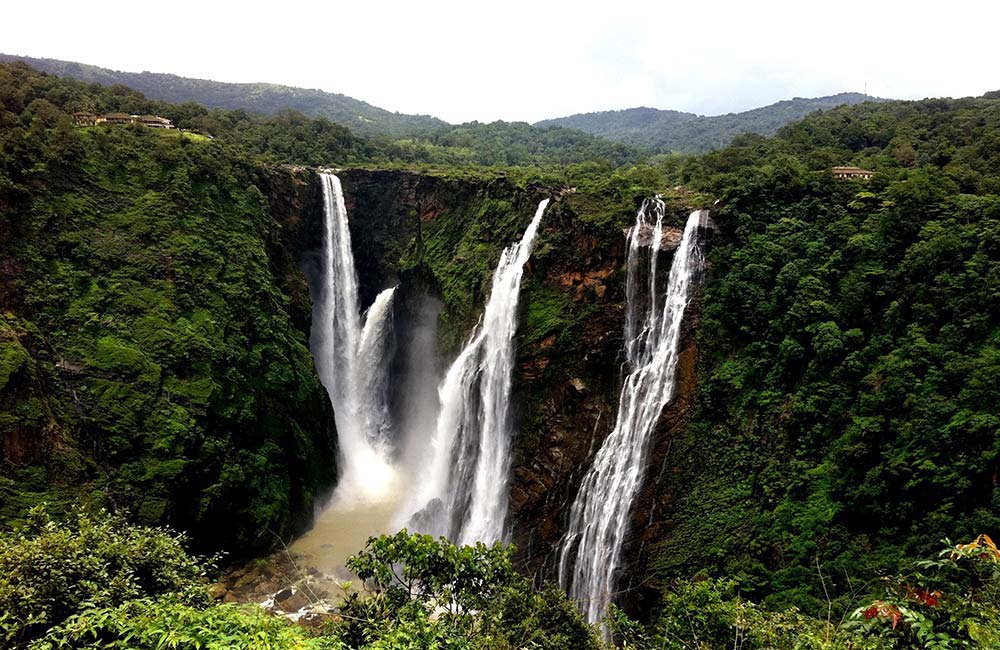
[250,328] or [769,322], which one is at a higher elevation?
[769,322]

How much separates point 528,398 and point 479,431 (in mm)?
2911

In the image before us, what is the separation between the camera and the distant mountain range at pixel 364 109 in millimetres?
106062

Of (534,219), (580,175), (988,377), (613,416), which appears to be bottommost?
(613,416)

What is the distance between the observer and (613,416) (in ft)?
66.9

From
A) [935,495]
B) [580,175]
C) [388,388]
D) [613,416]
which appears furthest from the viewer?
[388,388]

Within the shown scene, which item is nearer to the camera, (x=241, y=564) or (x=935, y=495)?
(x=935, y=495)

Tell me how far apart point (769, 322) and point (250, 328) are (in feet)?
68.6

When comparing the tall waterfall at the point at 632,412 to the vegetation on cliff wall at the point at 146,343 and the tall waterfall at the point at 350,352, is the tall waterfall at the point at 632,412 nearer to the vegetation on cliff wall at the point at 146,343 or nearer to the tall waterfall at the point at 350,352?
the vegetation on cliff wall at the point at 146,343

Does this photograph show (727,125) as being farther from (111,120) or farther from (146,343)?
(146,343)

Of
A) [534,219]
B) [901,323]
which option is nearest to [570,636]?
[901,323]

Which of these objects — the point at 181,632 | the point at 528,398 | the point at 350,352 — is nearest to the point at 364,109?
the point at 350,352

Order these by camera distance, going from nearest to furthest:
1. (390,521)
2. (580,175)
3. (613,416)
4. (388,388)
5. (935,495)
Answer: (935,495), (613,416), (390,521), (580,175), (388,388)

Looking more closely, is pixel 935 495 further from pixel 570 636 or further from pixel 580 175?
pixel 580 175

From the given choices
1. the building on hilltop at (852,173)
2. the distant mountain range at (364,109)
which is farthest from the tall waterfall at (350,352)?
the distant mountain range at (364,109)
